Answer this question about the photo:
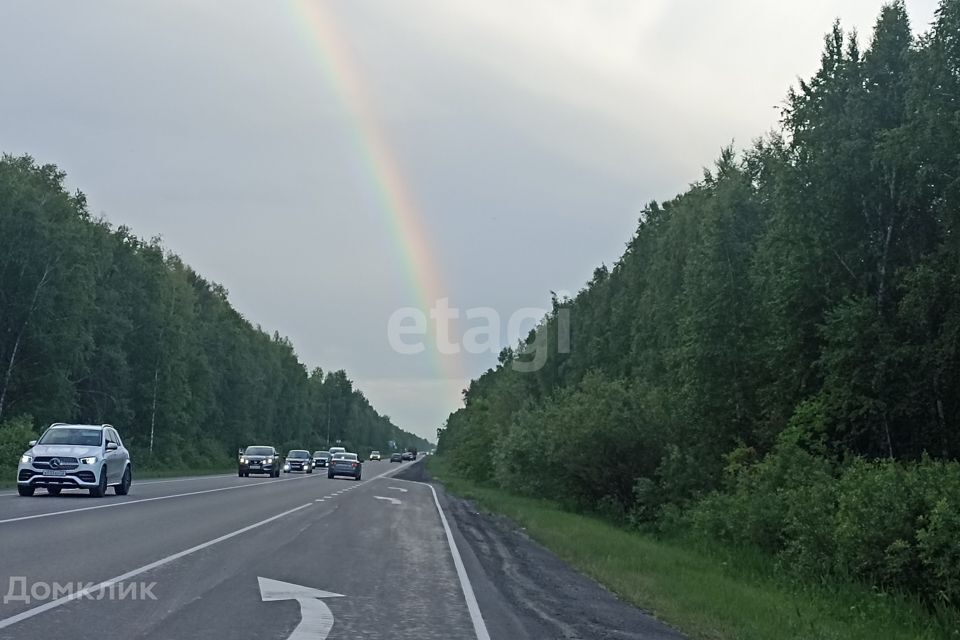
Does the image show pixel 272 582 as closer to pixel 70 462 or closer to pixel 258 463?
pixel 70 462

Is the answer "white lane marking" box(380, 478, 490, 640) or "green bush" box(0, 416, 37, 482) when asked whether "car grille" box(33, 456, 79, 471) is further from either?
"white lane marking" box(380, 478, 490, 640)

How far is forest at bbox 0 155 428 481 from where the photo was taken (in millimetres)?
61375

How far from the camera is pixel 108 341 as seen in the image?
78.0 meters

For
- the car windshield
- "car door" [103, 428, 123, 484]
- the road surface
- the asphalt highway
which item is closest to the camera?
the asphalt highway

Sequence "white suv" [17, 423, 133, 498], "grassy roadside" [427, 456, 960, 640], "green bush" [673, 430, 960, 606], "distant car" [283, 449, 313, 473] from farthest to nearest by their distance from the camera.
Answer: "distant car" [283, 449, 313, 473] → "white suv" [17, 423, 133, 498] → "green bush" [673, 430, 960, 606] → "grassy roadside" [427, 456, 960, 640]

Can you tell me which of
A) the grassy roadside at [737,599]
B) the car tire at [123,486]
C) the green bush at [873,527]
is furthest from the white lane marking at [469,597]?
the car tire at [123,486]

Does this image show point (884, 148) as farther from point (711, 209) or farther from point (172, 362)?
point (172, 362)

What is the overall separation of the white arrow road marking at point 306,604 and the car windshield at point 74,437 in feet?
54.3

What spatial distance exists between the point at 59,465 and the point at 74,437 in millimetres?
1402

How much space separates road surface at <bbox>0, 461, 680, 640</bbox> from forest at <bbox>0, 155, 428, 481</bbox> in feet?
72.4

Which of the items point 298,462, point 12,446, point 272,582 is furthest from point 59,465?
point 298,462

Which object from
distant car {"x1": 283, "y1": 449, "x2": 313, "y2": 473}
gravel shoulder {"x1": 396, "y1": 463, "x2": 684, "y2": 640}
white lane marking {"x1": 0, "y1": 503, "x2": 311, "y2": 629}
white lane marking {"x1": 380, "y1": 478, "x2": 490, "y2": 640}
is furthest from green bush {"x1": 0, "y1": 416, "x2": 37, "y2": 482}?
distant car {"x1": 283, "y1": 449, "x2": 313, "y2": 473}

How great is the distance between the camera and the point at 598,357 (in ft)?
251

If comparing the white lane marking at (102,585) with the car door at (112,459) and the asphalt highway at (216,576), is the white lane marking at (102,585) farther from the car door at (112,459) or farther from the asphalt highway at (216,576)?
the car door at (112,459)
